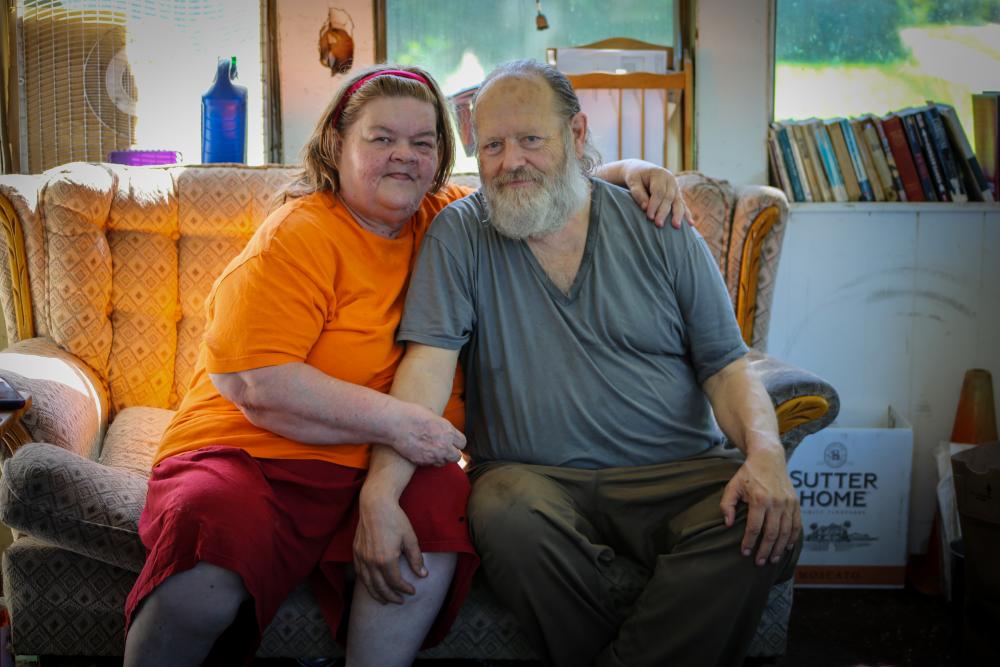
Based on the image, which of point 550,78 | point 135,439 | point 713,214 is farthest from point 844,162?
point 135,439

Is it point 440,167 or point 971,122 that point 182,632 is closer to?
point 440,167

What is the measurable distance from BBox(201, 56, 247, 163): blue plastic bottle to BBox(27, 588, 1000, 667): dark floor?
1.35 metres

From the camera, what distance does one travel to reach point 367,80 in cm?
172

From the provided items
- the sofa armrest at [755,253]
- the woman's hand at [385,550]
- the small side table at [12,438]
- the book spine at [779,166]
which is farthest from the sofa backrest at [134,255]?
the book spine at [779,166]

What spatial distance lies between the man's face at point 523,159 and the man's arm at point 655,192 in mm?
155

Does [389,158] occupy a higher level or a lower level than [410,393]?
higher

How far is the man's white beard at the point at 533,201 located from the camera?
166 cm

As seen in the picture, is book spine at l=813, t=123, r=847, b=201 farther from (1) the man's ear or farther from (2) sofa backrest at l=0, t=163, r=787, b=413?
(1) the man's ear

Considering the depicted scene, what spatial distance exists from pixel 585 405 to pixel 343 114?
728mm

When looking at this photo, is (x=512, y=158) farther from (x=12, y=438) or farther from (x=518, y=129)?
(x=12, y=438)

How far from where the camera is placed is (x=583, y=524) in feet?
5.07

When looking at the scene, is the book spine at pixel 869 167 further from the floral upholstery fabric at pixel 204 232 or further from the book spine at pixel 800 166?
the floral upholstery fabric at pixel 204 232

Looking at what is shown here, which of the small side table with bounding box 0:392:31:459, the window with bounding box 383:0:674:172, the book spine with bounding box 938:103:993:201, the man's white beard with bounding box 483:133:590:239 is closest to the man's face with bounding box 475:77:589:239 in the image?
the man's white beard with bounding box 483:133:590:239

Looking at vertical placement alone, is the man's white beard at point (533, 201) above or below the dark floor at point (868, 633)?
above
